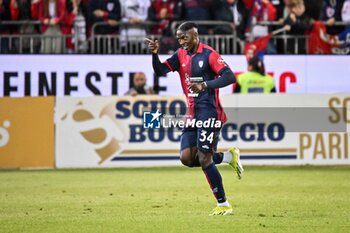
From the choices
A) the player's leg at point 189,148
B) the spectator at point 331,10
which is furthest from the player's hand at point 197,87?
the spectator at point 331,10

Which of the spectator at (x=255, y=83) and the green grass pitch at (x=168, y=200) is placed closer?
the green grass pitch at (x=168, y=200)

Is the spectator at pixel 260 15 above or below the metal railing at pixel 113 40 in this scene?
above

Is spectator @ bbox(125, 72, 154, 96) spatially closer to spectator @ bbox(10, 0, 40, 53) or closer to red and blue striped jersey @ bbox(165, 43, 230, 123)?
spectator @ bbox(10, 0, 40, 53)

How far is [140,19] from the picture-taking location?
71.4 ft

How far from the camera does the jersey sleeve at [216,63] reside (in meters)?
11.0

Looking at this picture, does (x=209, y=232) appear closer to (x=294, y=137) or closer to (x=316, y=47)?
(x=294, y=137)

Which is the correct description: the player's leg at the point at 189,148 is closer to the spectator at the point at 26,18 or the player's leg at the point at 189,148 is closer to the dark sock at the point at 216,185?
the dark sock at the point at 216,185

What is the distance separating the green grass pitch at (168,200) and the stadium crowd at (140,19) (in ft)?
12.1

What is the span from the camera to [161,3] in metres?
21.8

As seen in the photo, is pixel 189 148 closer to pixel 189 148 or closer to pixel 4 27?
pixel 189 148

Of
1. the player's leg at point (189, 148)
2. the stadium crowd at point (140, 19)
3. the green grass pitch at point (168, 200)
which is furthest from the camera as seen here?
the stadium crowd at point (140, 19)

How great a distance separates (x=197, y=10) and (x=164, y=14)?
2.57 feet

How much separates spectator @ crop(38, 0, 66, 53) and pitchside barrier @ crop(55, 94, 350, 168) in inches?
89.3

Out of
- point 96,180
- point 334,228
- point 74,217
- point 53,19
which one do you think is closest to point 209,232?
point 334,228
